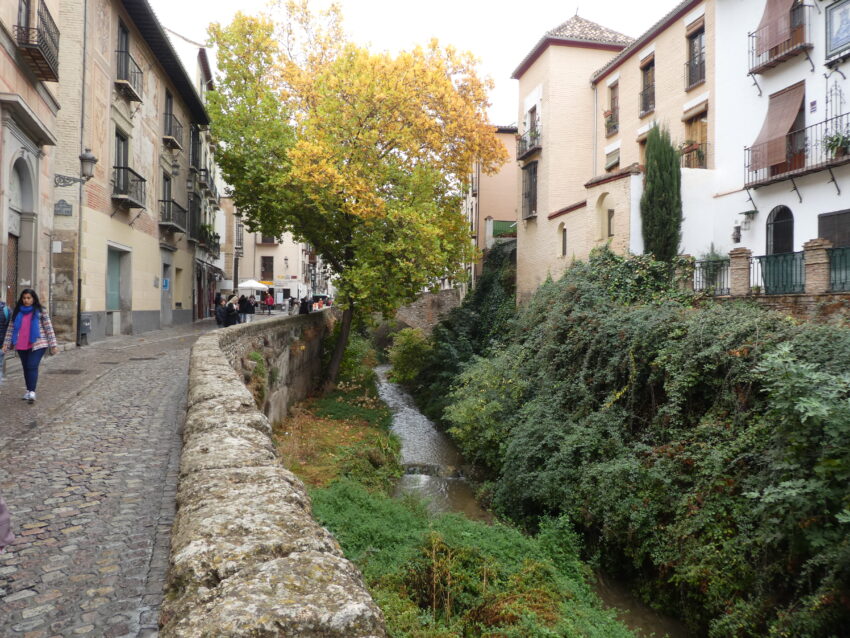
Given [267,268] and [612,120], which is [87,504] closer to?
[612,120]

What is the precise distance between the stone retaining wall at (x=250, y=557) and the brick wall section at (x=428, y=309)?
2412 cm

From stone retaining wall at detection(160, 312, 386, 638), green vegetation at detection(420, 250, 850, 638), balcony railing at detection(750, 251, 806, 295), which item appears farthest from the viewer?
balcony railing at detection(750, 251, 806, 295)

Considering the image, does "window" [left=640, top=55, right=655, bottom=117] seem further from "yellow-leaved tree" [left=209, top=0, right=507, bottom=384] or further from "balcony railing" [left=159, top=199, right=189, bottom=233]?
"balcony railing" [left=159, top=199, right=189, bottom=233]

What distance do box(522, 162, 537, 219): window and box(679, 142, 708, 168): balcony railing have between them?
224 inches

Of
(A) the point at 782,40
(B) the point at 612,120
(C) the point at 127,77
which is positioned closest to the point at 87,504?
(A) the point at 782,40

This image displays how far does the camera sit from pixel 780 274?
12.0 metres

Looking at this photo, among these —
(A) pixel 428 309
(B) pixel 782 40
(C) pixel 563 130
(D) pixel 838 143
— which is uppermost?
(C) pixel 563 130

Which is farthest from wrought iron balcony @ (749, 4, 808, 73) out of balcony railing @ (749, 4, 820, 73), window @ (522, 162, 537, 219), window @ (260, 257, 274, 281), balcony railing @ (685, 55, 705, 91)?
window @ (260, 257, 274, 281)

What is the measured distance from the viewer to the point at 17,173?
40.0 feet

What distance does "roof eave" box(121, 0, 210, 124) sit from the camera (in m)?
17.4

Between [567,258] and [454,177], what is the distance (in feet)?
13.6

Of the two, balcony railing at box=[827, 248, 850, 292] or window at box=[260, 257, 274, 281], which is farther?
window at box=[260, 257, 274, 281]

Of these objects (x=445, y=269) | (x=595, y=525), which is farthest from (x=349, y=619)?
(x=445, y=269)

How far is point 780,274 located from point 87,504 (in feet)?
41.0
